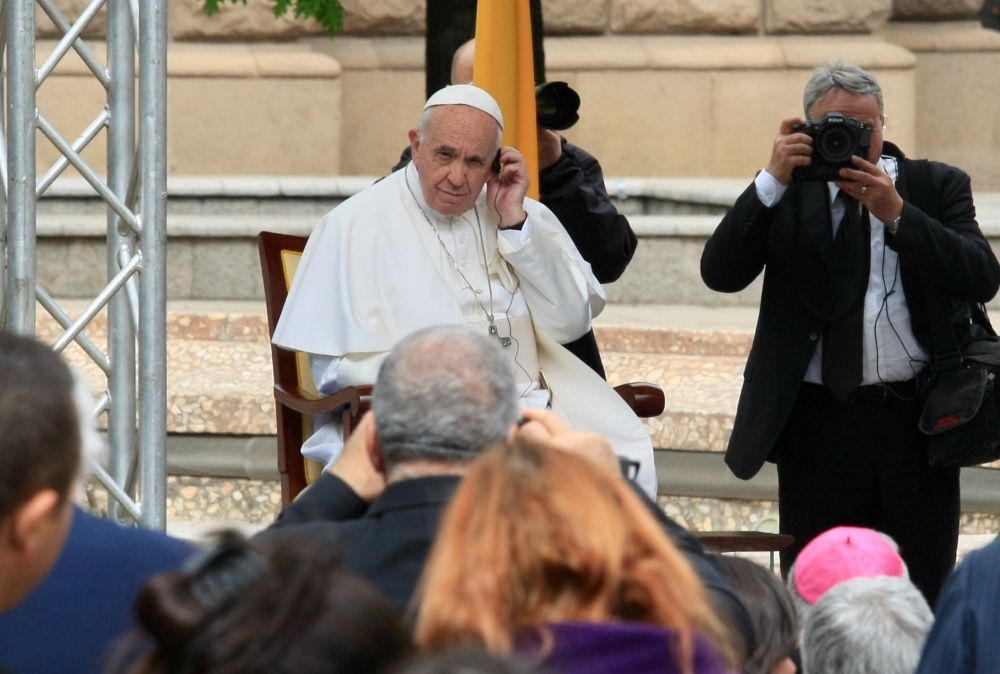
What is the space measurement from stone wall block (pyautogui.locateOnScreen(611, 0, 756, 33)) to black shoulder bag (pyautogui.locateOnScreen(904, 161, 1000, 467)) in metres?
7.16

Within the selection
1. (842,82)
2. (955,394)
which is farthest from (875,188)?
(955,394)

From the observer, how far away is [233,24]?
35.4 feet

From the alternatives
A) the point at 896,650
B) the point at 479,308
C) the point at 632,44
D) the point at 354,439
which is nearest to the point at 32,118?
the point at 479,308

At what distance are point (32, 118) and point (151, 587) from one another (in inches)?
97.4

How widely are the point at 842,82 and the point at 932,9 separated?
785 centimetres

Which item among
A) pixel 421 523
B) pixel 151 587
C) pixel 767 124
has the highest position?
pixel 151 587

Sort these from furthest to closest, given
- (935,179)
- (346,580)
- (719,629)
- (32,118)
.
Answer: (935,179) → (32,118) → (719,629) → (346,580)

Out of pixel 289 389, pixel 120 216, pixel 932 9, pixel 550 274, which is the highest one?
pixel 120 216

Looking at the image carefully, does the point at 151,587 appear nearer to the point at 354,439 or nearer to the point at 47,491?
the point at 47,491

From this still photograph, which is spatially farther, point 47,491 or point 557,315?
point 557,315

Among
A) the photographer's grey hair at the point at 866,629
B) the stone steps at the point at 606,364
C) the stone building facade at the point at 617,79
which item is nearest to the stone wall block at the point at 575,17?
the stone building facade at the point at 617,79

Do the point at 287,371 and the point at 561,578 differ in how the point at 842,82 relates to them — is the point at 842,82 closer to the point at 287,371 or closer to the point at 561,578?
the point at 287,371

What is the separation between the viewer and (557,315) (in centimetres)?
429

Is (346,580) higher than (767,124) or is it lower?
higher
